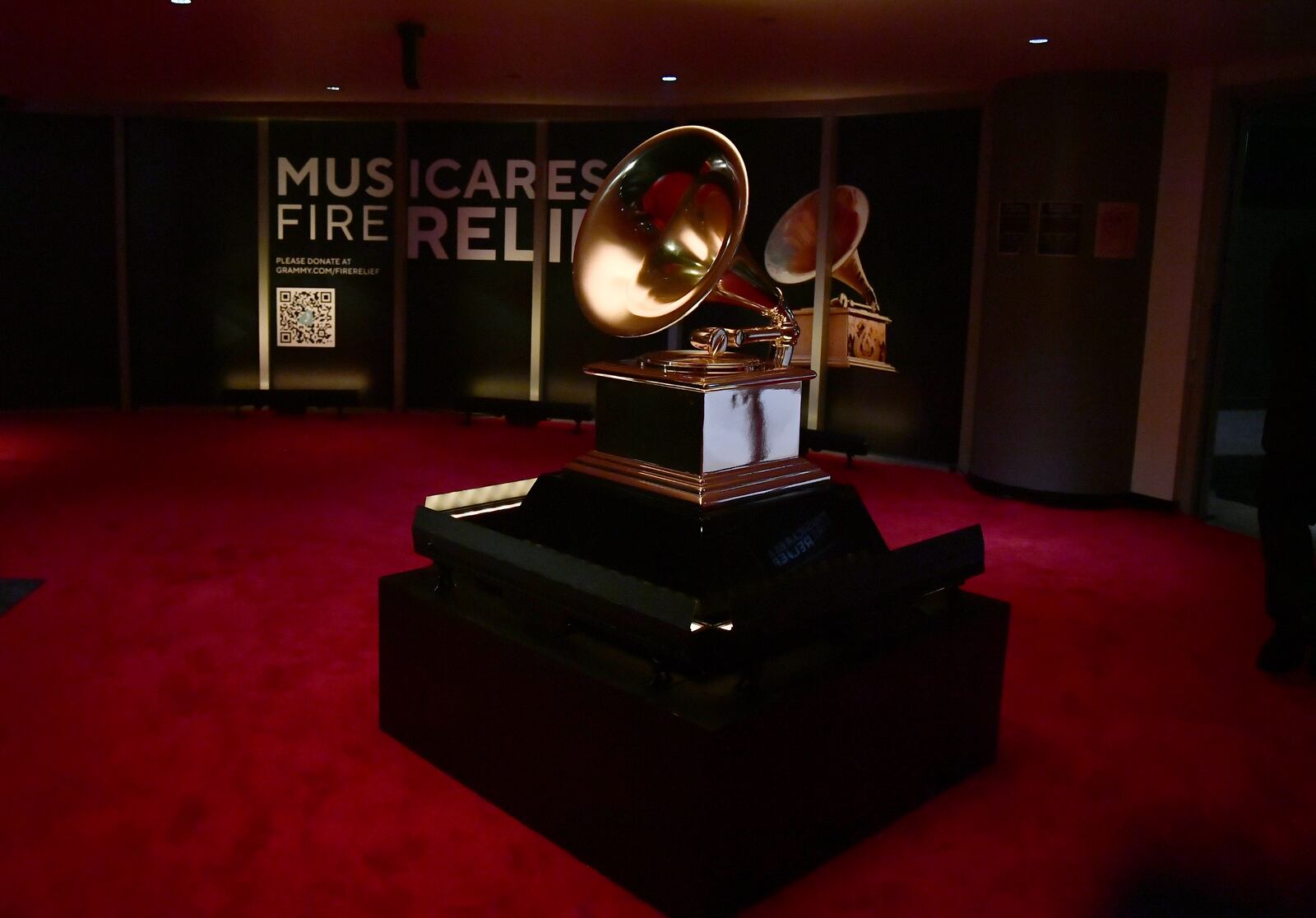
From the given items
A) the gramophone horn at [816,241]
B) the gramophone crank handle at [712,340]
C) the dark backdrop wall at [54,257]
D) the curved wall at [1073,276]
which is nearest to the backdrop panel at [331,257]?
the dark backdrop wall at [54,257]

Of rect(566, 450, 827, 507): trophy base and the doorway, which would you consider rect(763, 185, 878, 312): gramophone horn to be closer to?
the doorway

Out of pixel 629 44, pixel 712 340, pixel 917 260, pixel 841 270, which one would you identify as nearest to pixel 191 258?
pixel 629 44

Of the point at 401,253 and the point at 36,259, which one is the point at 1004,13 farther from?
the point at 36,259

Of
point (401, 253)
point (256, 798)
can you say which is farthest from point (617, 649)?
point (401, 253)

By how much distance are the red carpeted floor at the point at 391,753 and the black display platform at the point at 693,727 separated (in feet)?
0.27

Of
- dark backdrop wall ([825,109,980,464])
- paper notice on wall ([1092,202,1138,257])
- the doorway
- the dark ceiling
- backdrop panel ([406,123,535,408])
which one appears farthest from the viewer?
backdrop panel ([406,123,535,408])

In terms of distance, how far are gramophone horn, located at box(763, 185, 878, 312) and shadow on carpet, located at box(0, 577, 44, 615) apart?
16.4 feet

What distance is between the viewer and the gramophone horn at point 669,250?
2.50 meters

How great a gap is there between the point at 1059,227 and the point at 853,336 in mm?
1714

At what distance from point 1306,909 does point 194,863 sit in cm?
228

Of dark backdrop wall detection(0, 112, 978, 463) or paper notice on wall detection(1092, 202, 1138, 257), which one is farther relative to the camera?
dark backdrop wall detection(0, 112, 978, 463)

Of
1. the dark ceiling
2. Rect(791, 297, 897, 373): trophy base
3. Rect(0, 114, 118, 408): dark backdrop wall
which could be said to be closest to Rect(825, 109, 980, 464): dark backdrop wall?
Rect(791, 297, 897, 373): trophy base

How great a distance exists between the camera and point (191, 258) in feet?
28.2

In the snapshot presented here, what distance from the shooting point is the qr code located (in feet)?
28.3
